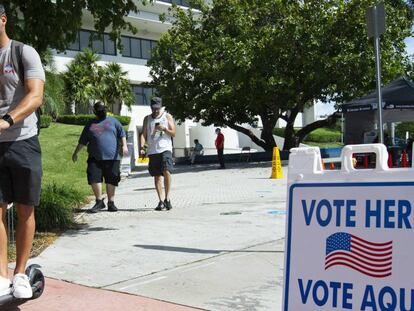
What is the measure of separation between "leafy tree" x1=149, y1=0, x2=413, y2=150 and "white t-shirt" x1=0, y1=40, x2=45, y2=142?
18.5 m

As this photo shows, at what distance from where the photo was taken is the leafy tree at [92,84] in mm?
40281

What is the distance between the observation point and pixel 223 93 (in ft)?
75.7

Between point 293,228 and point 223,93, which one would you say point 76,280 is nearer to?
point 293,228

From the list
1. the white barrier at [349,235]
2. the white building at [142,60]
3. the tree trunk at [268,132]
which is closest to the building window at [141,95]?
the white building at [142,60]

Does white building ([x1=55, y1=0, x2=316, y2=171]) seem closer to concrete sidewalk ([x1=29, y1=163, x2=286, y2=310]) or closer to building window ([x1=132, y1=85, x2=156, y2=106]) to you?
building window ([x1=132, y1=85, x2=156, y2=106])

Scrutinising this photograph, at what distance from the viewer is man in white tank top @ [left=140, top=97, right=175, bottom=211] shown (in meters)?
9.25

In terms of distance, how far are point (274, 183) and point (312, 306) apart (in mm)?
11842

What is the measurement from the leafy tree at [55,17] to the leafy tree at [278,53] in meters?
14.3

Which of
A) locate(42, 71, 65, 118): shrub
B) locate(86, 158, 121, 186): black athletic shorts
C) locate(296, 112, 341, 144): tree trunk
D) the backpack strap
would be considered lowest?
locate(86, 158, 121, 186): black athletic shorts

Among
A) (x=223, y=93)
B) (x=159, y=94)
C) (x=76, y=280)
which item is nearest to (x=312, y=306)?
(x=76, y=280)

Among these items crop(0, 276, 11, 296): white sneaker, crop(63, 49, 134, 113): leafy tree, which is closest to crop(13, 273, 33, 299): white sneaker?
crop(0, 276, 11, 296): white sneaker

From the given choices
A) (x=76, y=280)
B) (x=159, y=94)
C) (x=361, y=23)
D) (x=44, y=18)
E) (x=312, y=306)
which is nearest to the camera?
(x=312, y=306)

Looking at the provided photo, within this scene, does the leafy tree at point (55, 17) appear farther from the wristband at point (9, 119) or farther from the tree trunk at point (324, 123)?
the tree trunk at point (324, 123)

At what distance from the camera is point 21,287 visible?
366cm
